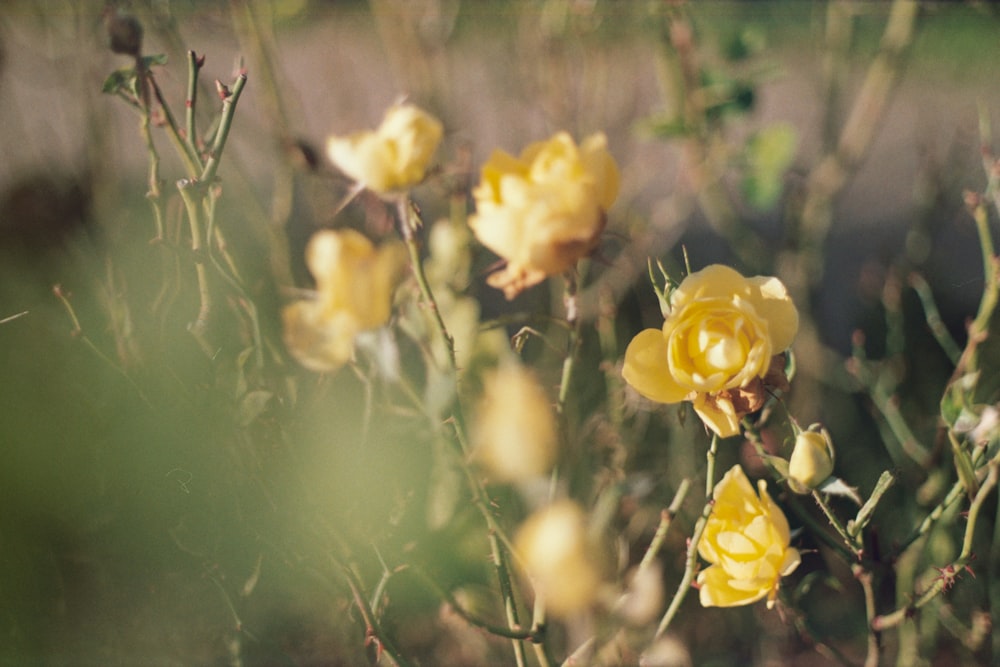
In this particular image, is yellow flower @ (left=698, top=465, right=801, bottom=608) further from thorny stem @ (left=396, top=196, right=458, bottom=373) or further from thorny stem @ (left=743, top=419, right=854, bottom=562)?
thorny stem @ (left=396, top=196, right=458, bottom=373)

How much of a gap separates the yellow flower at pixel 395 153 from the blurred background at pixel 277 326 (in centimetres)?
10

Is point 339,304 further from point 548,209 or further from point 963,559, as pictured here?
point 963,559

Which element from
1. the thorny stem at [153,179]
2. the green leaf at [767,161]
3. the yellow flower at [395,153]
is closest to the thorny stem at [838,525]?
the yellow flower at [395,153]

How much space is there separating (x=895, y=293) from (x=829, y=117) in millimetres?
386

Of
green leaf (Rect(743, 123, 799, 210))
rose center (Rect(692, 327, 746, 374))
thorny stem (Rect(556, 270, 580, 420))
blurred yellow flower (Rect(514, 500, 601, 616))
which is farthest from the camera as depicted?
green leaf (Rect(743, 123, 799, 210))

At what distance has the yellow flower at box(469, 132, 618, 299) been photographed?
0.57 metres

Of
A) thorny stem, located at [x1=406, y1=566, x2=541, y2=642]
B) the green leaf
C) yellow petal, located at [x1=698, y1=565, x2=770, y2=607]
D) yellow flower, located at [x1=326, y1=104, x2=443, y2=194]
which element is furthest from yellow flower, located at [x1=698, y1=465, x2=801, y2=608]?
the green leaf

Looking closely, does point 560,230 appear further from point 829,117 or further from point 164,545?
point 829,117

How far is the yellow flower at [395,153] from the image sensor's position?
60 cm

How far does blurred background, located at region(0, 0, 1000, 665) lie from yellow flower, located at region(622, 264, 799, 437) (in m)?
0.15

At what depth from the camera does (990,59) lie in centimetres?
353

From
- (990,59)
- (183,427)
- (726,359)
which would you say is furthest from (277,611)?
(990,59)

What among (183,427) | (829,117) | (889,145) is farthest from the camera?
(889,145)

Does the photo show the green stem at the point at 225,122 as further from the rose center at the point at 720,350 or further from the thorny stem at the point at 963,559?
the thorny stem at the point at 963,559
